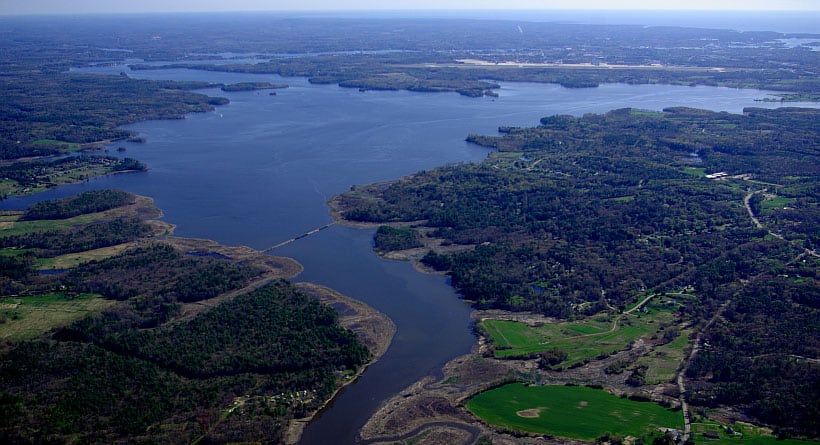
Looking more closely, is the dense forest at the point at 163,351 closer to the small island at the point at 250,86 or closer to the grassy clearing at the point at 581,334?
the grassy clearing at the point at 581,334

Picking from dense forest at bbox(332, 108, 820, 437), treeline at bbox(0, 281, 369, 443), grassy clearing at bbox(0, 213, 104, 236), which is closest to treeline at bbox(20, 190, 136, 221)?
grassy clearing at bbox(0, 213, 104, 236)

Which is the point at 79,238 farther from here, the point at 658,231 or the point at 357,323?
the point at 658,231

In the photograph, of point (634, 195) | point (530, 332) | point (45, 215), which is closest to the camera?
point (530, 332)

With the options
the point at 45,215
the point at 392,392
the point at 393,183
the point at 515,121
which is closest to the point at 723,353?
Answer: the point at 392,392

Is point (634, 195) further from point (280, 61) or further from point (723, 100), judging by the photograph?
point (280, 61)

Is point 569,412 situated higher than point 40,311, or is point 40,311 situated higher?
point 40,311

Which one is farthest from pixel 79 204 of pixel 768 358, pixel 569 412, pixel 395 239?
pixel 768 358

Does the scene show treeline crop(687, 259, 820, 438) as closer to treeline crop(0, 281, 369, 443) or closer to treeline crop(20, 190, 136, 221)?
treeline crop(0, 281, 369, 443)
